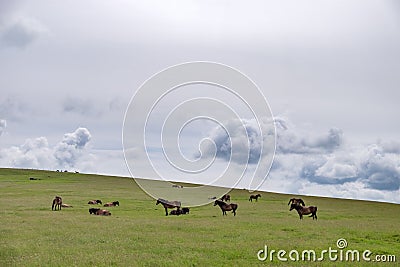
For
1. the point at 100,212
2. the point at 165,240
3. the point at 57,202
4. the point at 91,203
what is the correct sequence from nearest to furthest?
the point at 165,240, the point at 100,212, the point at 57,202, the point at 91,203

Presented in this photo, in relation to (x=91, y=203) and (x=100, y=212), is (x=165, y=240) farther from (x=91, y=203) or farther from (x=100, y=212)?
(x=91, y=203)

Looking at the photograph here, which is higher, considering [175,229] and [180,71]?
[180,71]

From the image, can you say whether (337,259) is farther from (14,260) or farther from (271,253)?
(14,260)

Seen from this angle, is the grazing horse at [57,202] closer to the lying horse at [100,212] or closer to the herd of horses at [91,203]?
the herd of horses at [91,203]

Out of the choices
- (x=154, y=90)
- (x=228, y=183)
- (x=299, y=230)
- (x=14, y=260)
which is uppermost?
(x=154, y=90)

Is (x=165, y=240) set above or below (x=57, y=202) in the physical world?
below

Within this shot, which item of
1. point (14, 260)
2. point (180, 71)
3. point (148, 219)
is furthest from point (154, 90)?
point (14, 260)

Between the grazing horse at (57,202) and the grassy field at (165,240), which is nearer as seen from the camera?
the grassy field at (165,240)

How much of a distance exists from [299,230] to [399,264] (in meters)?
8.86

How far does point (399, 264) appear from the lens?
1950 centimetres

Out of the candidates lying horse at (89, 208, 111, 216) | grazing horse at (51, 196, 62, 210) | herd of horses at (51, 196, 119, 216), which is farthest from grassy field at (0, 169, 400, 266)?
grazing horse at (51, 196, 62, 210)

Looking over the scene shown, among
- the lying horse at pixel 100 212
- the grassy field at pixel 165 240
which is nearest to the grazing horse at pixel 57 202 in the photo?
the lying horse at pixel 100 212

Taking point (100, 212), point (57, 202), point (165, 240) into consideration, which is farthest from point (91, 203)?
point (165, 240)

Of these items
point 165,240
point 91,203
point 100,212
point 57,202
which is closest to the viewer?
point 165,240
